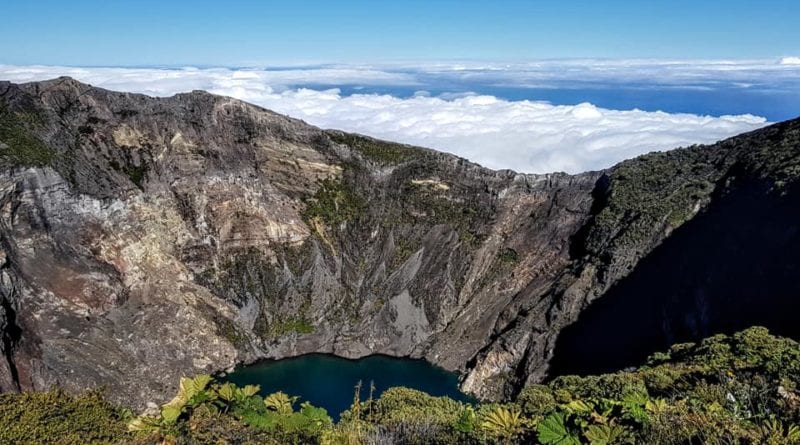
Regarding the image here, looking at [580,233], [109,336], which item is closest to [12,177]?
[109,336]

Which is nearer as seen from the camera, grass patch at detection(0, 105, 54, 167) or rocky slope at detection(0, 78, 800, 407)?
grass patch at detection(0, 105, 54, 167)

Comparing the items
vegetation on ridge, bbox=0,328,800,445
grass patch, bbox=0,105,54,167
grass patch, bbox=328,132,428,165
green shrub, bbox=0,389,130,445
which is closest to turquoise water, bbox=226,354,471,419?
grass patch, bbox=328,132,428,165

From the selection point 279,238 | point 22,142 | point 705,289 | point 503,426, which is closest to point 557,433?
point 503,426

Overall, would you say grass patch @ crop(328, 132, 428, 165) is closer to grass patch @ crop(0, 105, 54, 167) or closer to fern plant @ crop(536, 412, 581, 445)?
grass patch @ crop(0, 105, 54, 167)

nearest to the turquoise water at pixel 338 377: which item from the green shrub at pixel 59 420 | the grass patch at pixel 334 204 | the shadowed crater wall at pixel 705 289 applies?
the shadowed crater wall at pixel 705 289

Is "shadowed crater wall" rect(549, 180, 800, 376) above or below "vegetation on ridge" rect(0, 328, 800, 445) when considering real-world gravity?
below

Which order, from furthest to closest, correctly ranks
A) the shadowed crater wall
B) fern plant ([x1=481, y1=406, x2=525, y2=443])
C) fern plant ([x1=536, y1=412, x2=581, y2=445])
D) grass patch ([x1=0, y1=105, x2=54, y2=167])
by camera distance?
grass patch ([x1=0, y1=105, x2=54, y2=167]) → the shadowed crater wall → fern plant ([x1=481, y1=406, x2=525, y2=443]) → fern plant ([x1=536, y1=412, x2=581, y2=445])

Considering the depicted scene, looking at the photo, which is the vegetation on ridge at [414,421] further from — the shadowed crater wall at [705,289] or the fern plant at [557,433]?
the shadowed crater wall at [705,289]

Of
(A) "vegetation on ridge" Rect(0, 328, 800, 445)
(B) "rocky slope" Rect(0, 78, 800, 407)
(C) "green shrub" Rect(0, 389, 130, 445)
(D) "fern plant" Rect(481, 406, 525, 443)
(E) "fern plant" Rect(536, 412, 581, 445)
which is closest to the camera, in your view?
(A) "vegetation on ridge" Rect(0, 328, 800, 445)
